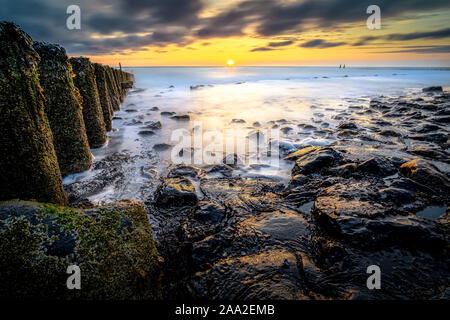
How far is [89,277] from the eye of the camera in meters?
1.54

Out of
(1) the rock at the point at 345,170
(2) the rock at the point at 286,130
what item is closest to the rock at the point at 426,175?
(1) the rock at the point at 345,170

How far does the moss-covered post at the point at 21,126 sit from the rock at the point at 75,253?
1.59 ft

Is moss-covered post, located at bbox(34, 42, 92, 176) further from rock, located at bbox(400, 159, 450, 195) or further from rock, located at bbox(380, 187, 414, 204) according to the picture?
rock, located at bbox(400, 159, 450, 195)

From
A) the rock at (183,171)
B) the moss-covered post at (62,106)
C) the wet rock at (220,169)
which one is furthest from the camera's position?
the wet rock at (220,169)

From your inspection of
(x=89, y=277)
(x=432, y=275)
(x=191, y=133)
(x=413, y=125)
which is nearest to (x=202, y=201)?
(x=89, y=277)

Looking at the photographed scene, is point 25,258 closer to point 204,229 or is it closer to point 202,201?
point 204,229

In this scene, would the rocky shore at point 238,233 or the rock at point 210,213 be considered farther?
the rock at point 210,213

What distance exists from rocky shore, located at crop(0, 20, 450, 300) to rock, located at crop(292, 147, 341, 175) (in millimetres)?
74

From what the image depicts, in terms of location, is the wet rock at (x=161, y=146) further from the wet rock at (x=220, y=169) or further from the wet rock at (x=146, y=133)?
the wet rock at (x=220, y=169)

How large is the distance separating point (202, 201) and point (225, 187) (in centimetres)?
65

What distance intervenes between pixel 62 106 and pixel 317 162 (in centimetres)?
498

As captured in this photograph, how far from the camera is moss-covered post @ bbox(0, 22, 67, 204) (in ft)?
6.58

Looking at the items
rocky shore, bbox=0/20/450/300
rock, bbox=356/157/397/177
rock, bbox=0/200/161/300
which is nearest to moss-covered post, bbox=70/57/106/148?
rocky shore, bbox=0/20/450/300

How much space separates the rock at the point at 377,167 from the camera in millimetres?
3808
